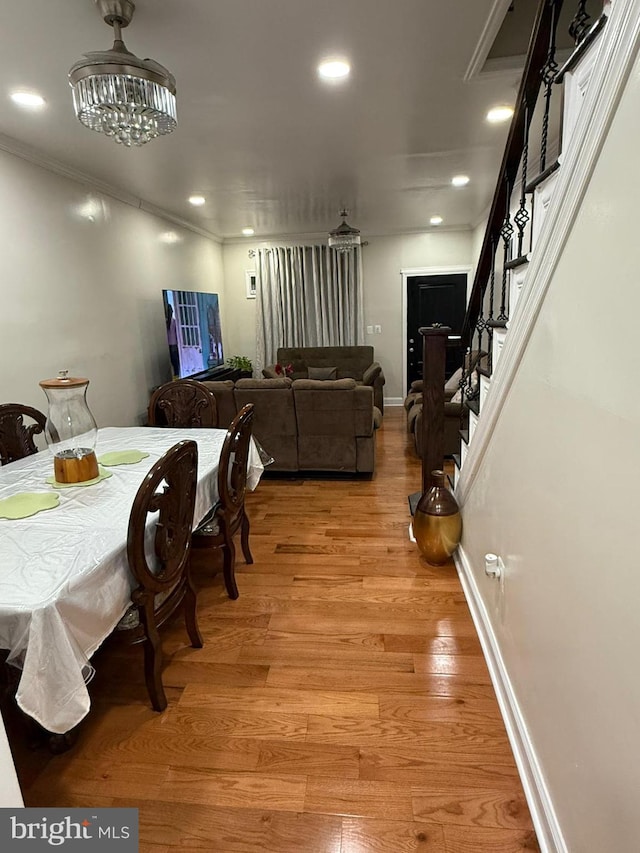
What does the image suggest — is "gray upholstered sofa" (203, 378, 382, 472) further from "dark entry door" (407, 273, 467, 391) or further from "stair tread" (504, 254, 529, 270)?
"dark entry door" (407, 273, 467, 391)

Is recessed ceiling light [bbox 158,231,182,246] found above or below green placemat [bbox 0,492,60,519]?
above

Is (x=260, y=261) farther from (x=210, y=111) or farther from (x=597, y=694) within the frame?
(x=597, y=694)

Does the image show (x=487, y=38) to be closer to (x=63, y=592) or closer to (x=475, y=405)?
(x=475, y=405)

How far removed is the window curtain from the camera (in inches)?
279

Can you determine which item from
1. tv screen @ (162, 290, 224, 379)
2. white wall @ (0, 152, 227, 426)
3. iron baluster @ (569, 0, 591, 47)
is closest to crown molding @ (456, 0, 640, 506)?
iron baluster @ (569, 0, 591, 47)

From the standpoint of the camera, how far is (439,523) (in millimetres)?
2598

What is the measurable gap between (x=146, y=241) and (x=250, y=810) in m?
4.83

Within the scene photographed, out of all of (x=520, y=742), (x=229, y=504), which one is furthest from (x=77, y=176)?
(x=520, y=742)

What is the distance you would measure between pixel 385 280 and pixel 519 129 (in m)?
5.47

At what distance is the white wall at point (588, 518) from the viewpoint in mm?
880

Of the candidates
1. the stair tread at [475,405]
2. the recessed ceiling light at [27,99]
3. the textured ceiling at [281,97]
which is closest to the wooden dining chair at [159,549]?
the stair tread at [475,405]

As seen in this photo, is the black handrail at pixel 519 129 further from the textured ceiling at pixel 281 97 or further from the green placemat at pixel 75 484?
the green placemat at pixel 75 484

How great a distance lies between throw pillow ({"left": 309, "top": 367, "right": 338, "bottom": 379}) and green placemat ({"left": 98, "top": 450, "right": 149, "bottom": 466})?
4.63 metres

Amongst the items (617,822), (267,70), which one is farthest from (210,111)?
(617,822)
